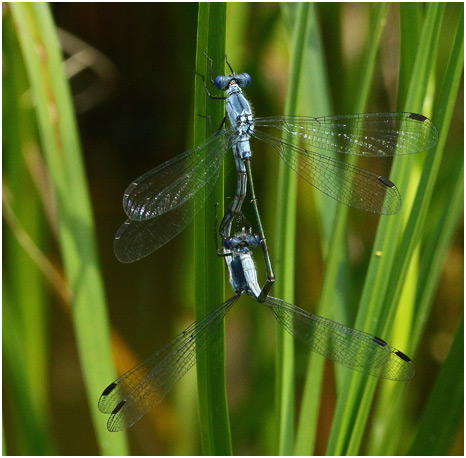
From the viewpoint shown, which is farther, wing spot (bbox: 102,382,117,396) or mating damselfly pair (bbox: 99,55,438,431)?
wing spot (bbox: 102,382,117,396)

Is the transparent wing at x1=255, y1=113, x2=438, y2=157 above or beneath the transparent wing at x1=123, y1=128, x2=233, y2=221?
above

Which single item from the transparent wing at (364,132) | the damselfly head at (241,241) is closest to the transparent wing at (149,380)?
the damselfly head at (241,241)

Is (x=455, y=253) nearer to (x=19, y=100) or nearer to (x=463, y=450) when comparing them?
(x=463, y=450)

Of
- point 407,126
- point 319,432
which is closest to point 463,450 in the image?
point 319,432

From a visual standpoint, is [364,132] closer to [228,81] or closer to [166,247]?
[228,81]

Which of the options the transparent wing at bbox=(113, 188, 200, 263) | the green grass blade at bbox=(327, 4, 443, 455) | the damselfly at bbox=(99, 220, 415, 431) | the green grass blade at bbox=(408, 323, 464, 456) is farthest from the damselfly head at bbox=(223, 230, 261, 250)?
the green grass blade at bbox=(408, 323, 464, 456)

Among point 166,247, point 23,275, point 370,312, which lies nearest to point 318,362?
point 370,312

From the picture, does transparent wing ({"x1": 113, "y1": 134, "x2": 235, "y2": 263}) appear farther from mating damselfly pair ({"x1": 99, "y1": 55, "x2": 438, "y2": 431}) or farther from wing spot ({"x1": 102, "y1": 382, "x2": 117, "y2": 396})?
wing spot ({"x1": 102, "y1": 382, "x2": 117, "y2": 396})
